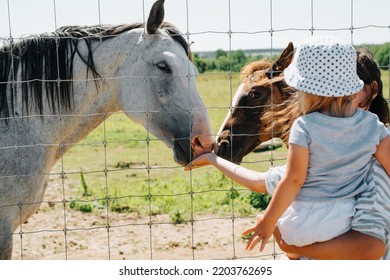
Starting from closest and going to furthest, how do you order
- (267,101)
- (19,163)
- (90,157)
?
1. (19,163)
2. (267,101)
3. (90,157)

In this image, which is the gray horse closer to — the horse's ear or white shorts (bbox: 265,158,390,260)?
the horse's ear

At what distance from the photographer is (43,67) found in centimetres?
360

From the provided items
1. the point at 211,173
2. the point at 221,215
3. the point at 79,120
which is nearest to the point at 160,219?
the point at 221,215

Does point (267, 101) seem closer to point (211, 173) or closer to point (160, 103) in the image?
point (160, 103)

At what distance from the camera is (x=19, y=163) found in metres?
3.52

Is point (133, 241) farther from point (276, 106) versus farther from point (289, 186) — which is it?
point (289, 186)

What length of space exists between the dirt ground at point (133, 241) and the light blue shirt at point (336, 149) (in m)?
3.08

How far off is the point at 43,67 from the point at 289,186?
182 centimetres

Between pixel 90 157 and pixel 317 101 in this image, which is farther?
pixel 90 157

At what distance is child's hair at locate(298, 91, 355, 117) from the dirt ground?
318 cm

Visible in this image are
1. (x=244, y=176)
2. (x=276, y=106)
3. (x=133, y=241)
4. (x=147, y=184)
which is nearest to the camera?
(x=244, y=176)

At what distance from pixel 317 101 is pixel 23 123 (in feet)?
6.10

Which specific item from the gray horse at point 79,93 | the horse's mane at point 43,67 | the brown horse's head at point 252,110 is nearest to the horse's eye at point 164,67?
the gray horse at point 79,93

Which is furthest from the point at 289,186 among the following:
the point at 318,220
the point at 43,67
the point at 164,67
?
the point at 43,67
